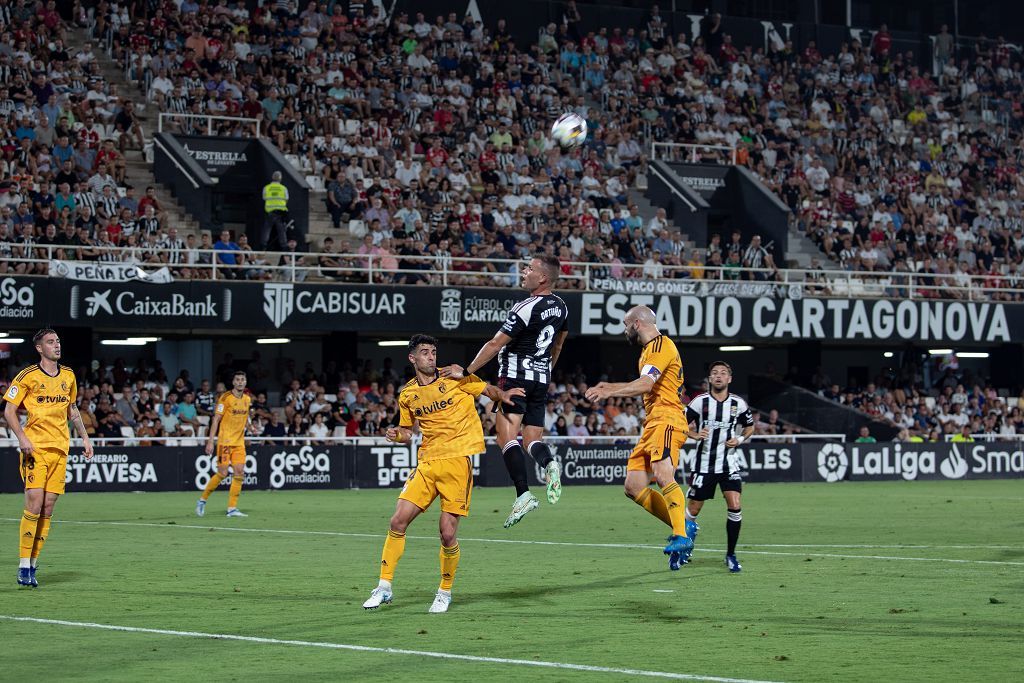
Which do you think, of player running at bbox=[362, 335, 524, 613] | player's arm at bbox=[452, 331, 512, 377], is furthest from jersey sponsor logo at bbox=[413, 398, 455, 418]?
player's arm at bbox=[452, 331, 512, 377]

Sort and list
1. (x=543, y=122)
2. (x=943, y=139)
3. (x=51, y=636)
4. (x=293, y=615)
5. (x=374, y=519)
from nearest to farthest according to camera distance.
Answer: (x=51, y=636)
(x=293, y=615)
(x=374, y=519)
(x=543, y=122)
(x=943, y=139)

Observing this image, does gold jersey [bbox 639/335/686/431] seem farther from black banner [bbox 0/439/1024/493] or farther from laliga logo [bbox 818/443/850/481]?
laliga logo [bbox 818/443/850/481]

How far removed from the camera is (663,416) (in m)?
14.4

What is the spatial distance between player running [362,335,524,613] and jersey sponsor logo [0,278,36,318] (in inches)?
836

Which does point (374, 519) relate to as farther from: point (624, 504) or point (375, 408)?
point (375, 408)

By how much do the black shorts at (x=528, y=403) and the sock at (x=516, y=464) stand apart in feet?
0.93

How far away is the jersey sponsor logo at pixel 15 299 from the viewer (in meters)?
30.7

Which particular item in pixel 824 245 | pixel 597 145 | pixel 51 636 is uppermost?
A: pixel 597 145

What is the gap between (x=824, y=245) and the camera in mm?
42969

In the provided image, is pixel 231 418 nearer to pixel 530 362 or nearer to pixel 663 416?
pixel 663 416

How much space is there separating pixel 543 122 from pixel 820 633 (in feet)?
107

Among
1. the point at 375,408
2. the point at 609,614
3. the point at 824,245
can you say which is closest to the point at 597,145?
the point at 824,245

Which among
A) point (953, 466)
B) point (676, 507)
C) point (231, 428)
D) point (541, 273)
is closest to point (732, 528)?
point (676, 507)

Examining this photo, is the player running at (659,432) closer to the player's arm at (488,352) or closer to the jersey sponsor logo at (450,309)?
the player's arm at (488,352)
